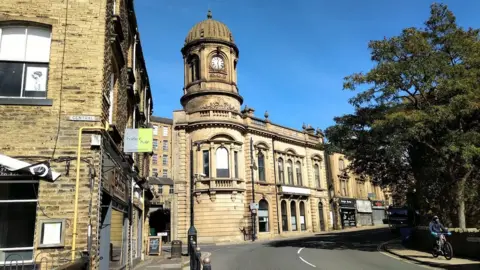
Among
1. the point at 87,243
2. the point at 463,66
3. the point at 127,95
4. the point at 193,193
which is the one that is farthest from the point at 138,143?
the point at 193,193

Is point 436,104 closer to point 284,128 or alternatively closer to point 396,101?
point 396,101

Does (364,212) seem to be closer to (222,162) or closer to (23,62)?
(222,162)

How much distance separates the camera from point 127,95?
1405 centimetres

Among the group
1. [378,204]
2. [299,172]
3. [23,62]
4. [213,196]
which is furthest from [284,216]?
[23,62]

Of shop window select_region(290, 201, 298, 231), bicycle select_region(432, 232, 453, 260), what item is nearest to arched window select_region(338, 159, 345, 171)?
shop window select_region(290, 201, 298, 231)

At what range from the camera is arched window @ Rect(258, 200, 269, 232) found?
1447 inches

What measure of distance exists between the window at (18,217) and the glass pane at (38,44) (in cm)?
286

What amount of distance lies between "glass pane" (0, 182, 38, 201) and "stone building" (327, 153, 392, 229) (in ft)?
139

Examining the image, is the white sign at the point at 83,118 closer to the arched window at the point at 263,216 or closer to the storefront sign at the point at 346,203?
the arched window at the point at 263,216

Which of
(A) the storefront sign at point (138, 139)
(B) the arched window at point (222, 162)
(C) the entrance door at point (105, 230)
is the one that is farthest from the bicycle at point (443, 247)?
(B) the arched window at point (222, 162)

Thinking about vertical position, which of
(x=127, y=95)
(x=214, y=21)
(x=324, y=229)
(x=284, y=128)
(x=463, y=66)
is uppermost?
(x=214, y=21)

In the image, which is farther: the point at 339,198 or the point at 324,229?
the point at 339,198

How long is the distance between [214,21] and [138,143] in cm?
3046

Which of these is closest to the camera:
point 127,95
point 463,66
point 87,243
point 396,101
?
point 87,243
